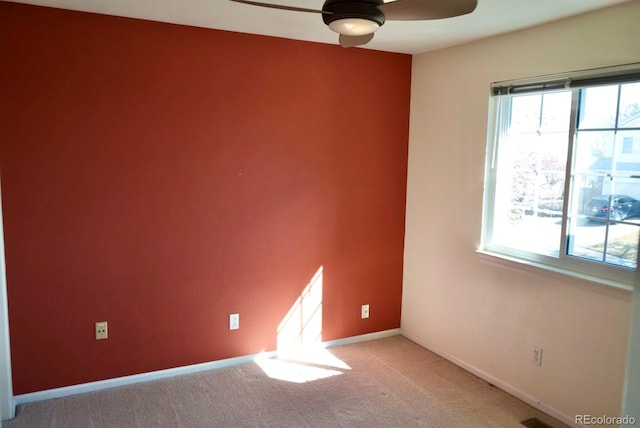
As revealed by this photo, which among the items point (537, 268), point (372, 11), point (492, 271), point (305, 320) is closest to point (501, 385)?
point (492, 271)

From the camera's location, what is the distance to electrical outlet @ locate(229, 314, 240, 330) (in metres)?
3.31

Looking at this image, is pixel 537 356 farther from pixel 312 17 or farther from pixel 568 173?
pixel 312 17

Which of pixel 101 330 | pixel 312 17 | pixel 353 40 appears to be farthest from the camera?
pixel 101 330

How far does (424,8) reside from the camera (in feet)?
5.53

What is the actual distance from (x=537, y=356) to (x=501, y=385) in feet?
1.22

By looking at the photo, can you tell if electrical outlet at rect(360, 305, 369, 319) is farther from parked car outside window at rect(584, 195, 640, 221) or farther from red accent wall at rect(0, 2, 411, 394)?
parked car outside window at rect(584, 195, 640, 221)

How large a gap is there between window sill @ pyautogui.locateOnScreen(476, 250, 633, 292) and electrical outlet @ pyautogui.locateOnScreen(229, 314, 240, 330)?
1699mm

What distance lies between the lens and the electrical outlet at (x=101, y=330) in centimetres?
292

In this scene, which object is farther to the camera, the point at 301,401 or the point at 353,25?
the point at 301,401

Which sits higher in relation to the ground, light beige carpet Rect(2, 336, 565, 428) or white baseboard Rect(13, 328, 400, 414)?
white baseboard Rect(13, 328, 400, 414)

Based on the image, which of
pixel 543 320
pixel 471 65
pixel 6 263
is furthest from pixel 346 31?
pixel 6 263

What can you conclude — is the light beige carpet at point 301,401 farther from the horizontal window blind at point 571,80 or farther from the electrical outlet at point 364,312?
the horizontal window blind at point 571,80

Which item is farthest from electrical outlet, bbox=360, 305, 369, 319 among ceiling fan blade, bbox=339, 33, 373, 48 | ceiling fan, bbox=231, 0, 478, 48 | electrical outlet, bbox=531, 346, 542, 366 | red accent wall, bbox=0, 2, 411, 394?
ceiling fan, bbox=231, 0, 478, 48

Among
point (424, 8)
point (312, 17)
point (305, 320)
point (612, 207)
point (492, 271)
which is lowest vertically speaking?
point (305, 320)
